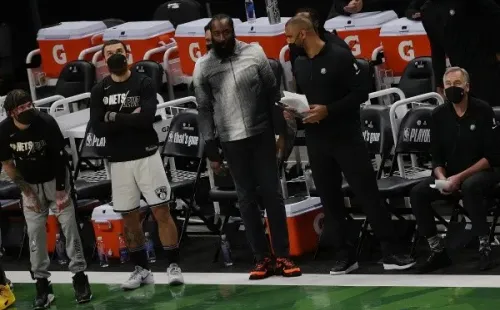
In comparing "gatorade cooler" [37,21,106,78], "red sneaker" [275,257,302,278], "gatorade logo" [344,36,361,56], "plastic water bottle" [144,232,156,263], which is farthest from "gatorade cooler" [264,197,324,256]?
"gatorade cooler" [37,21,106,78]

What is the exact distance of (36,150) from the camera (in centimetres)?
1044

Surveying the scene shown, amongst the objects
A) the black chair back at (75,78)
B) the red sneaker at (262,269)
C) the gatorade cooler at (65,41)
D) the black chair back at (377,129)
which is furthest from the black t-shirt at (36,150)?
the gatorade cooler at (65,41)

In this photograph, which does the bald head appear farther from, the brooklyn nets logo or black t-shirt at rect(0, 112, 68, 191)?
black t-shirt at rect(0, 112, 68, 191)

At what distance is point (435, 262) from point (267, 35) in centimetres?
318

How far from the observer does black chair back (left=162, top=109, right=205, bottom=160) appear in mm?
11734

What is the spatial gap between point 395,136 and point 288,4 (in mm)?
5213

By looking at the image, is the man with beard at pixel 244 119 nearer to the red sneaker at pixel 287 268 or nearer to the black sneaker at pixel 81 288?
the red sneaker at pixel 287 268

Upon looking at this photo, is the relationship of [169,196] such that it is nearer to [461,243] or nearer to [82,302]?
[82,302]

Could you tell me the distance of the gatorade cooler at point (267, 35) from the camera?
12750 millimetres

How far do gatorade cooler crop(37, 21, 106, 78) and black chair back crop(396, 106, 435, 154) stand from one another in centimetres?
437

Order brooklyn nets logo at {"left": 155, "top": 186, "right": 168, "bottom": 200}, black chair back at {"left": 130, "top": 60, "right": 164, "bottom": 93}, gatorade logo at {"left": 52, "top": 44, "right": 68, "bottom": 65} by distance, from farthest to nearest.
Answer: gatorade logo at {"left": 52, "top": 44, "right": 68, "bottom": 65} → black chair back at {"left": 130, "top": 60, "right": 164, "bottom": 93} → brooklyn nets logo at {"left": 155, "top": 186, "right": 168, "bottom": 200}

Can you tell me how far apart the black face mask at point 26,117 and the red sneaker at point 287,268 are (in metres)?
1.95

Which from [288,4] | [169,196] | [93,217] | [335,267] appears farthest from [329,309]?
[288,4]

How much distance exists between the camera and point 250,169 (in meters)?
10.5
